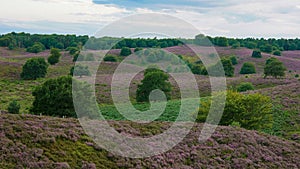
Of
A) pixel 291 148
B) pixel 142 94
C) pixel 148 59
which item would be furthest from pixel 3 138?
pixel 148 59

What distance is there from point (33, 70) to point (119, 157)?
6219cm

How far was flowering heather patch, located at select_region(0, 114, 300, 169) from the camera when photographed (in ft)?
64.5

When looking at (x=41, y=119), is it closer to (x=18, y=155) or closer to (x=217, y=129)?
(x=18, y=155)

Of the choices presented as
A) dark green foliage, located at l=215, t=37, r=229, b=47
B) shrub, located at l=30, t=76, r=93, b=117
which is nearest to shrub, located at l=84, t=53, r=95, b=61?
shrub, located at l=30, t=76, r=93, b=117

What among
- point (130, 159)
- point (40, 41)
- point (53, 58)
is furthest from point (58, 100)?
point (40, 41)

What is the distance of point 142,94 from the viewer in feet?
200

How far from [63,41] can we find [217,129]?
144m

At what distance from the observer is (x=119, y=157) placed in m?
22.2

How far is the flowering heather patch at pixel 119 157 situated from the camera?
19.7 m

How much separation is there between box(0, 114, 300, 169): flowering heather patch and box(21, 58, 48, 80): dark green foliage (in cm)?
5560

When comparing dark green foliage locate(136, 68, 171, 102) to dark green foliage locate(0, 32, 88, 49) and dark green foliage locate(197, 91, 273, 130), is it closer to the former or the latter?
dark green foliage locate(197, 91, 273, 130)

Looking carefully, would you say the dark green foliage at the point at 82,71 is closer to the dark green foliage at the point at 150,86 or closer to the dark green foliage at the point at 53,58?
the dark green foliage at the point at 53,58

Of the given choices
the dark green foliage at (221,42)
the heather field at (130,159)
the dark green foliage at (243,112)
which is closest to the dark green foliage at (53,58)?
the heather field at (130,159)

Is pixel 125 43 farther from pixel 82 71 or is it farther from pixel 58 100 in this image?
pixel 58 100
